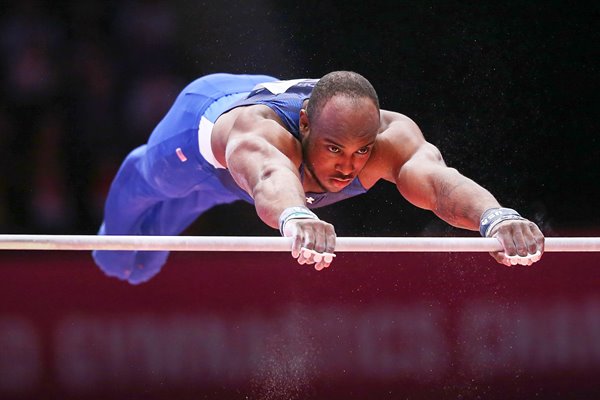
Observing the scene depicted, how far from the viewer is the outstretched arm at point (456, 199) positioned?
7.43 ft

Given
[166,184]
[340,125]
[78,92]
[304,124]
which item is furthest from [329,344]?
[78,92]

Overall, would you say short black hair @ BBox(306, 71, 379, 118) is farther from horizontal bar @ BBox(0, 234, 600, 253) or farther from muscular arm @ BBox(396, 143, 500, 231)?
horizontal bar @ BBox(0, 234, 600, 253)

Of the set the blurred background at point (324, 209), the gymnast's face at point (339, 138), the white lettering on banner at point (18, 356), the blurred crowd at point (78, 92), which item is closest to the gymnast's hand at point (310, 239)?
the gymnast's face at point (339, 138)

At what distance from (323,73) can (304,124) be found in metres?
1.65

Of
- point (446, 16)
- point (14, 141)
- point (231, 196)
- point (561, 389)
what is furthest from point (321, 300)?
point (14, 141)

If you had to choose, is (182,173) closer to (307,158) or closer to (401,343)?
(307,158)

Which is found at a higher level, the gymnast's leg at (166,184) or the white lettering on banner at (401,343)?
the gymnast's leg at (166,184)

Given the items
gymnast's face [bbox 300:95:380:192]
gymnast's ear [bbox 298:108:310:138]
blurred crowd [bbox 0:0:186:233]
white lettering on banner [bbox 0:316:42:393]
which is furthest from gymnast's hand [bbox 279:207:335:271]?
blurred crowd [bbox 0:0:186:233]

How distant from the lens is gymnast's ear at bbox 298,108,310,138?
8.62ft

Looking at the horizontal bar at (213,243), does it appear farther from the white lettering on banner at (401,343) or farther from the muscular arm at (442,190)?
the white lettering on banner at (401,343)

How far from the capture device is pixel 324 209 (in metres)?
4.31

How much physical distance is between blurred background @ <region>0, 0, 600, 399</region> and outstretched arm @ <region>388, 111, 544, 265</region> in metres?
1.00

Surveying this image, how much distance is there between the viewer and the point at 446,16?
426 centimetres

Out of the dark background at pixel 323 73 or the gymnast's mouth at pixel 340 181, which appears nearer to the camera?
the gymnast's mouth at pixel 340 181
